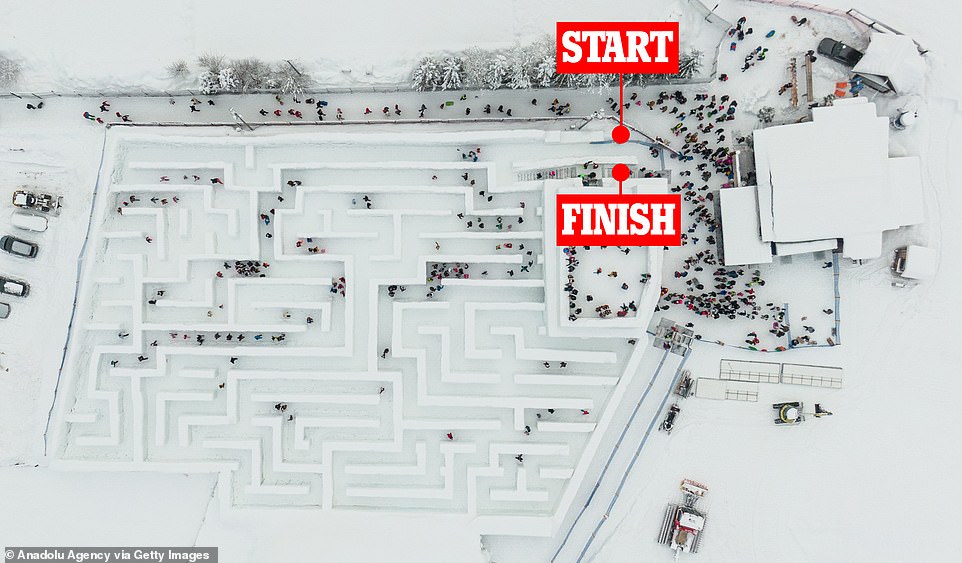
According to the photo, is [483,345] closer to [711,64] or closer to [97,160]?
[711,64]

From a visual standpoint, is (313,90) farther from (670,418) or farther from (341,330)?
(670,418)

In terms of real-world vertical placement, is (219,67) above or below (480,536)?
above

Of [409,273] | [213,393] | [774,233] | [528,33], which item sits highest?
[528,33]

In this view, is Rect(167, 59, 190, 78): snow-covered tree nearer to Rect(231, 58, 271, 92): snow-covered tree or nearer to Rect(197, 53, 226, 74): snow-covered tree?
Rect(197, 53, 226, 74): snow-covered tree

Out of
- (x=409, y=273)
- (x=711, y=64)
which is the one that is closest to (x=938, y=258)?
(x=711, y=64)

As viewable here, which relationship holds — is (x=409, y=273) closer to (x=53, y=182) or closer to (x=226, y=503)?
(x=226, y=503)

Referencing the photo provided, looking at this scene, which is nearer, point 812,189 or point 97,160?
point 812,189
